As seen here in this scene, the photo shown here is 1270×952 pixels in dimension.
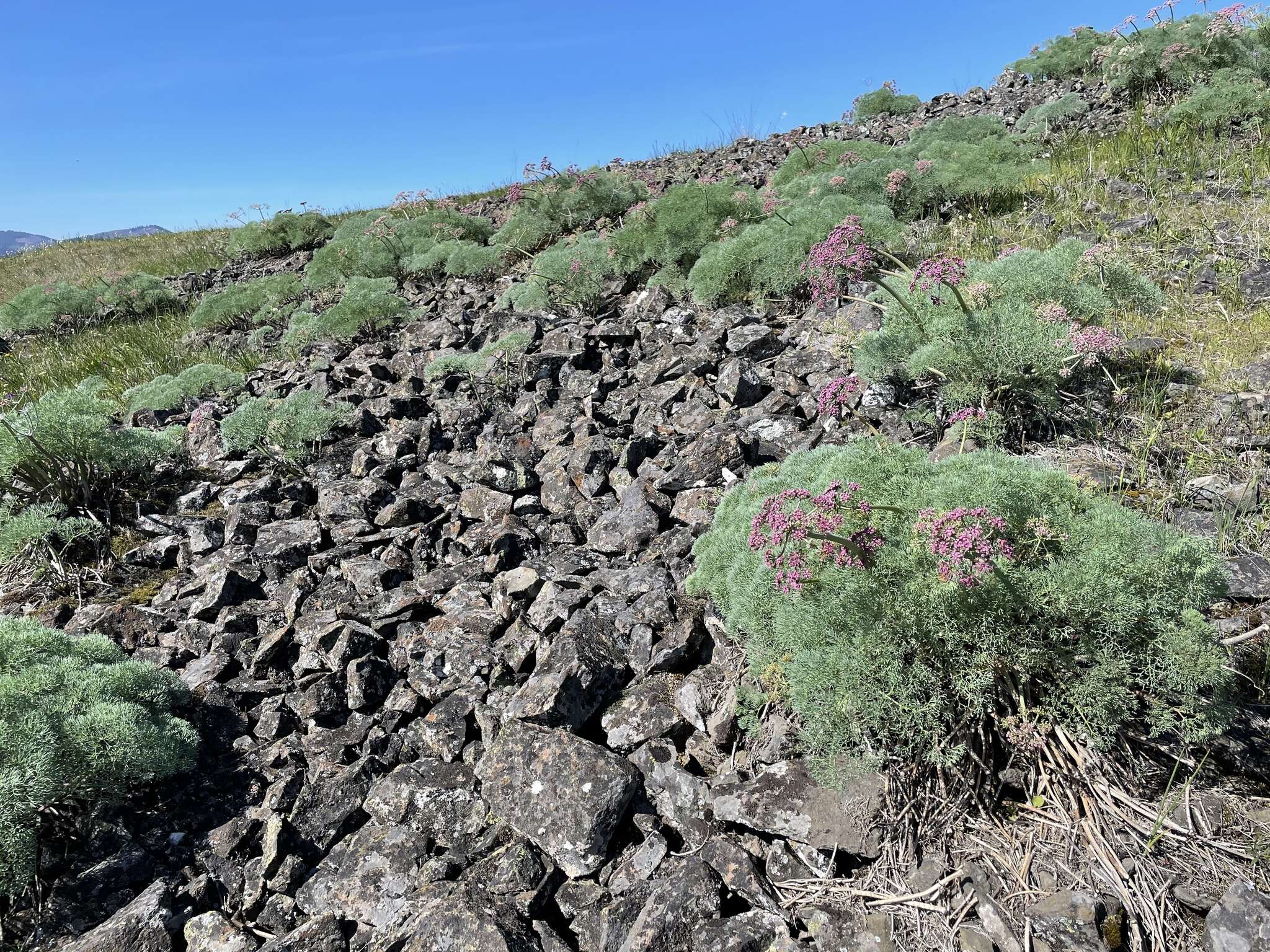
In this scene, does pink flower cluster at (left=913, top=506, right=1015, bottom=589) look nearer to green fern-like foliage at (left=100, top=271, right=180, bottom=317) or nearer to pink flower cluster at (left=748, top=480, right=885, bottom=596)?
pink flower cluster at (left=748, top=480, right=885, bottom=596)

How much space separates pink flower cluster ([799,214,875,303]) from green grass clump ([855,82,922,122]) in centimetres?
1422

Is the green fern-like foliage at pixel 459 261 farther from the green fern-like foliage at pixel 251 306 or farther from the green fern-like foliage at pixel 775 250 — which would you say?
the green fern-like foliage at pixel 775 250

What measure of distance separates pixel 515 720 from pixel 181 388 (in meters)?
7.61

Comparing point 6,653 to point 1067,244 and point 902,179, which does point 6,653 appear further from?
point 902,179

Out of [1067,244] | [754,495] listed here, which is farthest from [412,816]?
[1067,244]

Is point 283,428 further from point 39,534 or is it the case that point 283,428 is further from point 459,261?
point 459,261

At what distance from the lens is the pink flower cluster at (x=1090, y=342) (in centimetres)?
454

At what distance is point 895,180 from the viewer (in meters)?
8.48

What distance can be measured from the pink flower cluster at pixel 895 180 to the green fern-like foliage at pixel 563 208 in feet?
16.0

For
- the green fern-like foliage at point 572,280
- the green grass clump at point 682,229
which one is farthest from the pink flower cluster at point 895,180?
the green fern-like foliage at point 572,280

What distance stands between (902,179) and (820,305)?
10.6 feet

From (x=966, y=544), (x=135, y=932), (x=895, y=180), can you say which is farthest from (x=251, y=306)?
(x=966, y=544)

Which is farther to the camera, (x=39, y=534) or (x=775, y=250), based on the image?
(x=775, y=250)

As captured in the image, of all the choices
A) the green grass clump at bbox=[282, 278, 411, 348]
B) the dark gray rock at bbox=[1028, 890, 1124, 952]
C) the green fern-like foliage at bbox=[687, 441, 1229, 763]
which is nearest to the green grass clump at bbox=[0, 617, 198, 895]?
the green fern-like foliage at bbox=[687, 441, 1229, 763]
